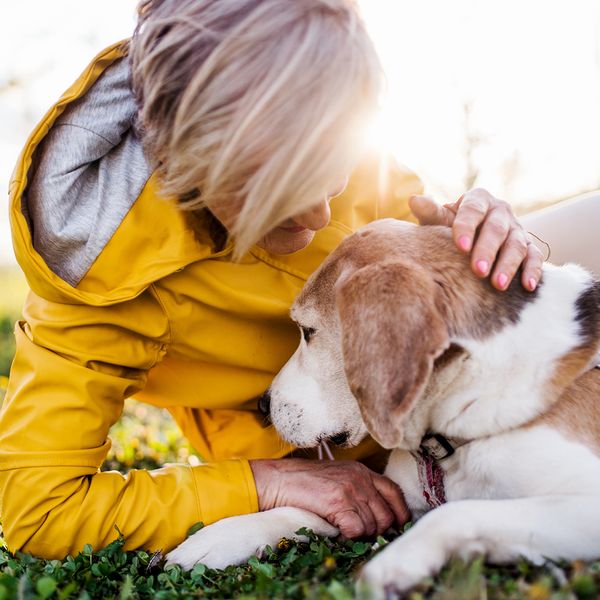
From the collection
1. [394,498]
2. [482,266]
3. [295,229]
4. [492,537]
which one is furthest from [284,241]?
[492,537]

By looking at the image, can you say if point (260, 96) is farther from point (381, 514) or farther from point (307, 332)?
point (381, 514)

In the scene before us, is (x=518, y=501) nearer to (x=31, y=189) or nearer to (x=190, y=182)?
(x=190, y=182)

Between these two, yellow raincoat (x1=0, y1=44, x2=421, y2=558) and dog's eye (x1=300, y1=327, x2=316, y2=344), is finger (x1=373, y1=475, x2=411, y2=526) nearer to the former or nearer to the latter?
yellow raincoat (x1=0, y1=44, x2=421, y2=558)

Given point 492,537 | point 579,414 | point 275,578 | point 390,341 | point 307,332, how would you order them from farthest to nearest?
1. point 307,332
2. point 579,414
3. point 390,341
4. point 275,578
5. point 492,537

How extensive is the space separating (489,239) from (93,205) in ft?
4.67

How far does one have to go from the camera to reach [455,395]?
2531mm

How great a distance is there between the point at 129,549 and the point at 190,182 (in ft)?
4.40

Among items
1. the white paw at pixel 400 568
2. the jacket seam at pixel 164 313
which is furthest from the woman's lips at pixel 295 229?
the white paw at pixel 400 568

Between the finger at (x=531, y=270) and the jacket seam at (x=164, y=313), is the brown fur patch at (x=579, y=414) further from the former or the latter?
the jacket seam at (x=164, y=313)

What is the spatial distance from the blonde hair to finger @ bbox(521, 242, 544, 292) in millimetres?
716

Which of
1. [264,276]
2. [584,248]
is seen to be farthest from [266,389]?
[584,248]

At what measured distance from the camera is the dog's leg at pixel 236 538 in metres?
2.54

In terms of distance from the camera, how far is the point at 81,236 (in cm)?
271

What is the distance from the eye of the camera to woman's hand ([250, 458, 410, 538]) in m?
2.84
